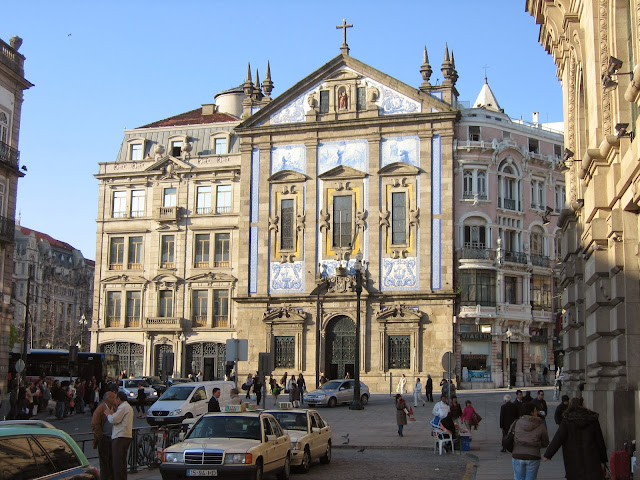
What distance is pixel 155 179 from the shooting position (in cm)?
6288

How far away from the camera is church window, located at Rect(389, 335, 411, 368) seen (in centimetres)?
5322

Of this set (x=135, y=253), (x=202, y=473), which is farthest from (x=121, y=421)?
(x=135, y=253)

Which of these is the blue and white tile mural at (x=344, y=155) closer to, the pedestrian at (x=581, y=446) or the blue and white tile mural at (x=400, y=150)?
the blue and white tile mural at (x=400, y=150)

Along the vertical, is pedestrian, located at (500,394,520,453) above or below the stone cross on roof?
below

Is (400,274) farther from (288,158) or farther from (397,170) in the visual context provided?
(288,158)

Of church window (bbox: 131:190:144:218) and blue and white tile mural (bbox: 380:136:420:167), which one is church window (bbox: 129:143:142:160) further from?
blue and white tile mural (bbox: 380:136:420:167)

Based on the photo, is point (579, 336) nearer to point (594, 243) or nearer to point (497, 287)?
point (594, 243)

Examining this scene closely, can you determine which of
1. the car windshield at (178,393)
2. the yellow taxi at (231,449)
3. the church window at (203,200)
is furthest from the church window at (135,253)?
the yellow taxi at (231,449)

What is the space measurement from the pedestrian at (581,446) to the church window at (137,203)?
53.8m

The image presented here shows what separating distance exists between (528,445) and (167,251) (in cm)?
5122

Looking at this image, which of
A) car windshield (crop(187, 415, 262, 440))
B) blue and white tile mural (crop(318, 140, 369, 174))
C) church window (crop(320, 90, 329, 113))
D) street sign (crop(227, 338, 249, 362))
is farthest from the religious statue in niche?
car windshield (crop(187, 415, 262, 440))

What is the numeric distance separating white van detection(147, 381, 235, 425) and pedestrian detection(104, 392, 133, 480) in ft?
45.0

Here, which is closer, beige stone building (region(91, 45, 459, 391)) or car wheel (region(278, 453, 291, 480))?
car wheel (region(278, 453, 291, 480))

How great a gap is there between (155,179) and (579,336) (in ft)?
146
